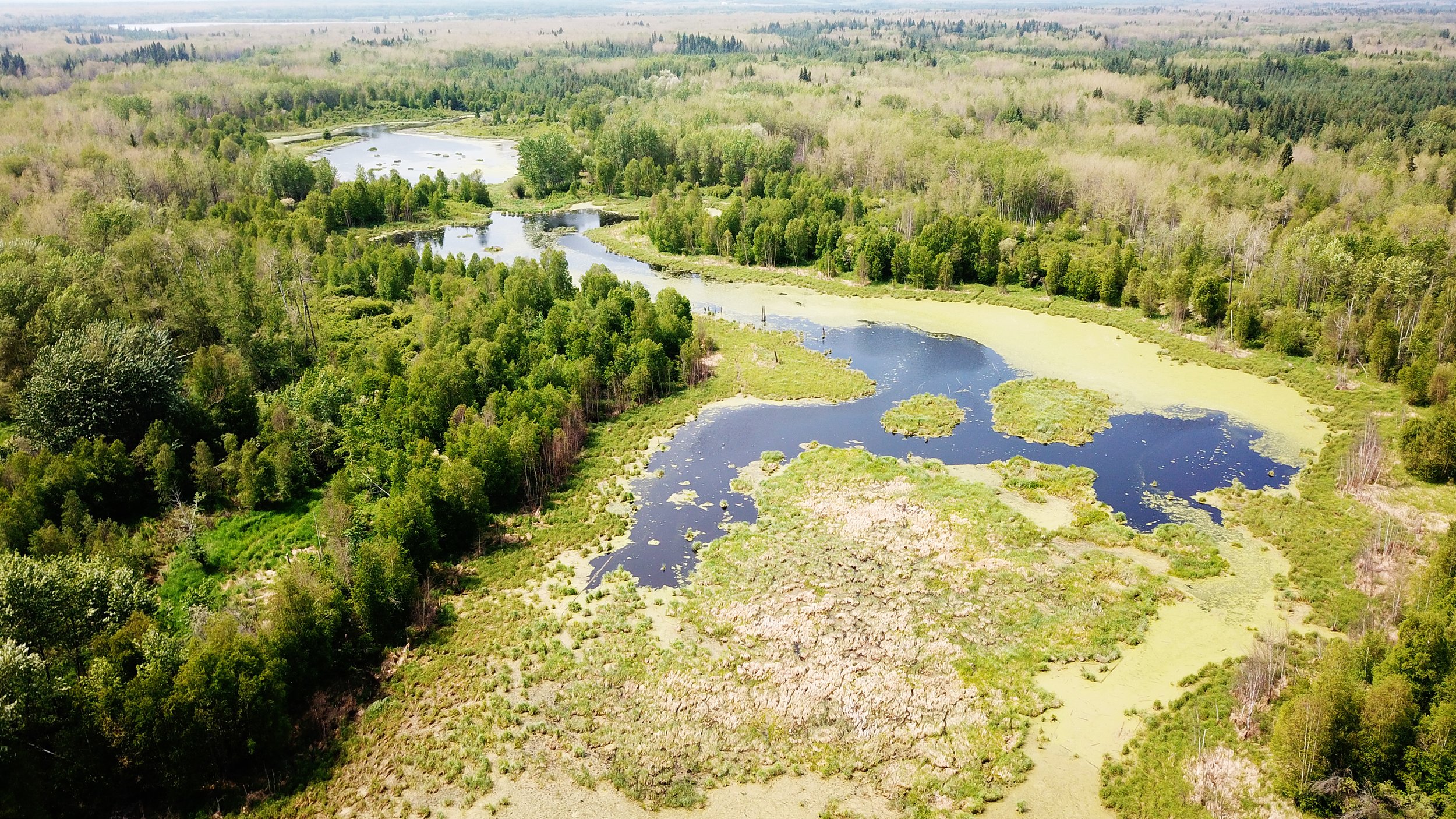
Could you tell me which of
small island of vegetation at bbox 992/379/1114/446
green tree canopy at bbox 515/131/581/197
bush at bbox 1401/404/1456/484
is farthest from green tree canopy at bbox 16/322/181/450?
green tree canopy at bbox 515/131/581/197

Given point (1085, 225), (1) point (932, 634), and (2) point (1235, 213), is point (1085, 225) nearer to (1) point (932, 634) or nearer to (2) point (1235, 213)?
(2) point (1235, 213)

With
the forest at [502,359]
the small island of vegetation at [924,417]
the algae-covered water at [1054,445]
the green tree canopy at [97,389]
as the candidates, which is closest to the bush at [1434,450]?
the forest at [502,359]

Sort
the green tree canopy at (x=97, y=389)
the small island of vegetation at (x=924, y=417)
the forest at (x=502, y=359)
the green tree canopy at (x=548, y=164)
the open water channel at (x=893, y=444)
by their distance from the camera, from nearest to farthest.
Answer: the forest at (x=502, y=359) → the open water channel at (x=893, y=444) → the green tree canopy at (x=97, y=389) → the small island of vegetation at (x=924, y=417) → the green tree canopy at (x=548, y=164)

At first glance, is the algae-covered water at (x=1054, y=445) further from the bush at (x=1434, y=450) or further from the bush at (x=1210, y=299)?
the bush at (x=1210, y=299)

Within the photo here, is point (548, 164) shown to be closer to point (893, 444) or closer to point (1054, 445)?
point (893, 444)

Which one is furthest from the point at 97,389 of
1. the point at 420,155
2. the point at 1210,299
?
the point at 420,155

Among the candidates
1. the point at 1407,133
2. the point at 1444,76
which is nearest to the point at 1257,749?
the point at 1407,133
